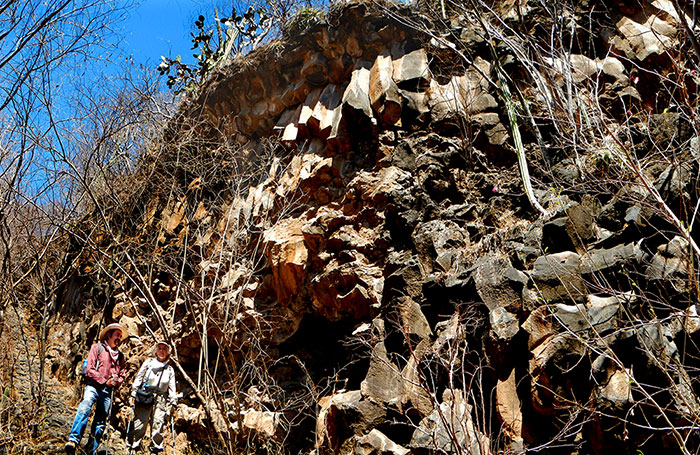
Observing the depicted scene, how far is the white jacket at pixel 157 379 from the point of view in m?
7.90

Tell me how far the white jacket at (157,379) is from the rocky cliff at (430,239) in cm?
55

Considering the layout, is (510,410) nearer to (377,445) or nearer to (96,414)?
(377,445)

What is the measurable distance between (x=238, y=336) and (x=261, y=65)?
523cm

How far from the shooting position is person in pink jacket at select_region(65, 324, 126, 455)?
24.5 feet

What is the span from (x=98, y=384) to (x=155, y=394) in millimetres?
731

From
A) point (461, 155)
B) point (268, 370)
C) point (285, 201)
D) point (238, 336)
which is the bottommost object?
point (268, 370)

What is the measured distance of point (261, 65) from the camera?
37.6 feet

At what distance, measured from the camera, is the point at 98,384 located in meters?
7.71

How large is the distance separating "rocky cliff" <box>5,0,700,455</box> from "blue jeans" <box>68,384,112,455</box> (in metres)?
1.16

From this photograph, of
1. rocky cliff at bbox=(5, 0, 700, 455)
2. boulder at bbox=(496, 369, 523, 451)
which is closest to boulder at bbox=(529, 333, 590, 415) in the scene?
rocky cliff at bbox=(5, 0, 700, 455)

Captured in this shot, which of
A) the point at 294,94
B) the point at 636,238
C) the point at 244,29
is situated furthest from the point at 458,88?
the point at 244,29

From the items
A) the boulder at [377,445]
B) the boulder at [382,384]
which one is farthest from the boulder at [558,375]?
the boulder at [382,384]

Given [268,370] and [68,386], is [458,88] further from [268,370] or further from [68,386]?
[68,386]

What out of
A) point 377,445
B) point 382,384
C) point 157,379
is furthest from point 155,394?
point 377,445
